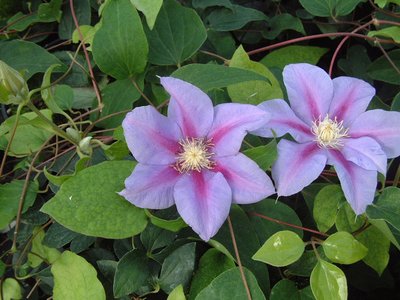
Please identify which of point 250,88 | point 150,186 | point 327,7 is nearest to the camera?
point 150,186

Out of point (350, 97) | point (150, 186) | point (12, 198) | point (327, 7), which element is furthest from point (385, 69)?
point (12, 198)

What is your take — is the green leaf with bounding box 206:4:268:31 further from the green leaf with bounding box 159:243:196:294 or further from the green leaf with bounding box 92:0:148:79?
the green leaf with bounding box 159:243:196:294

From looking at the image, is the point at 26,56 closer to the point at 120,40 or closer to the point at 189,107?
the point at 120,40

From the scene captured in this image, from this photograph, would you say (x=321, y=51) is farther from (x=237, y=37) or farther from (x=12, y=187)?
(x=12, y=187)

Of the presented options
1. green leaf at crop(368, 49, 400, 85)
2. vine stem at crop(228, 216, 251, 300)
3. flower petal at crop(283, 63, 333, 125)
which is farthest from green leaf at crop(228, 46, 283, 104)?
green leaf at crop(368, 49, 400, 85)

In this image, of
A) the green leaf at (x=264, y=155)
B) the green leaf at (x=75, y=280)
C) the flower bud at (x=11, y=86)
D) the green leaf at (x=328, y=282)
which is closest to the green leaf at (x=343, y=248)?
the green leaf at (x=328, y=282)

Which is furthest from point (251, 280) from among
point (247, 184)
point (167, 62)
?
point (167, 62)
